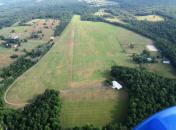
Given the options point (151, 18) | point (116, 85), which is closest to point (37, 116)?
point (116, 85)

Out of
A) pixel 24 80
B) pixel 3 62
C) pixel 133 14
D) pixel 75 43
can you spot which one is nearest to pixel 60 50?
pixel 75 43

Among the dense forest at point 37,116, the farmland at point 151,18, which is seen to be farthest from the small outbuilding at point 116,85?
the farmland at point 151,18

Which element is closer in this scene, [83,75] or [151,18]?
[83,75]

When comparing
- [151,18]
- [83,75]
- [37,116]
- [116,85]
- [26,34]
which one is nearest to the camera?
[37,116]

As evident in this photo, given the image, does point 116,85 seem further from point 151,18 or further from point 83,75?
point 151,18

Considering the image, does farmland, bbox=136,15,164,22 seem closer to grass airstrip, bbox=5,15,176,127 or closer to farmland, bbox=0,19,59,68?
grass airstrip, bbox=5,15,176,127

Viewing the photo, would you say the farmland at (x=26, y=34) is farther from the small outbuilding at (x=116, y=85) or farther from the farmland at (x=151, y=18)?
the farmland at (x=151, y=18)

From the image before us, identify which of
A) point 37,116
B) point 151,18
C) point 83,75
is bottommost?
point 83,75
